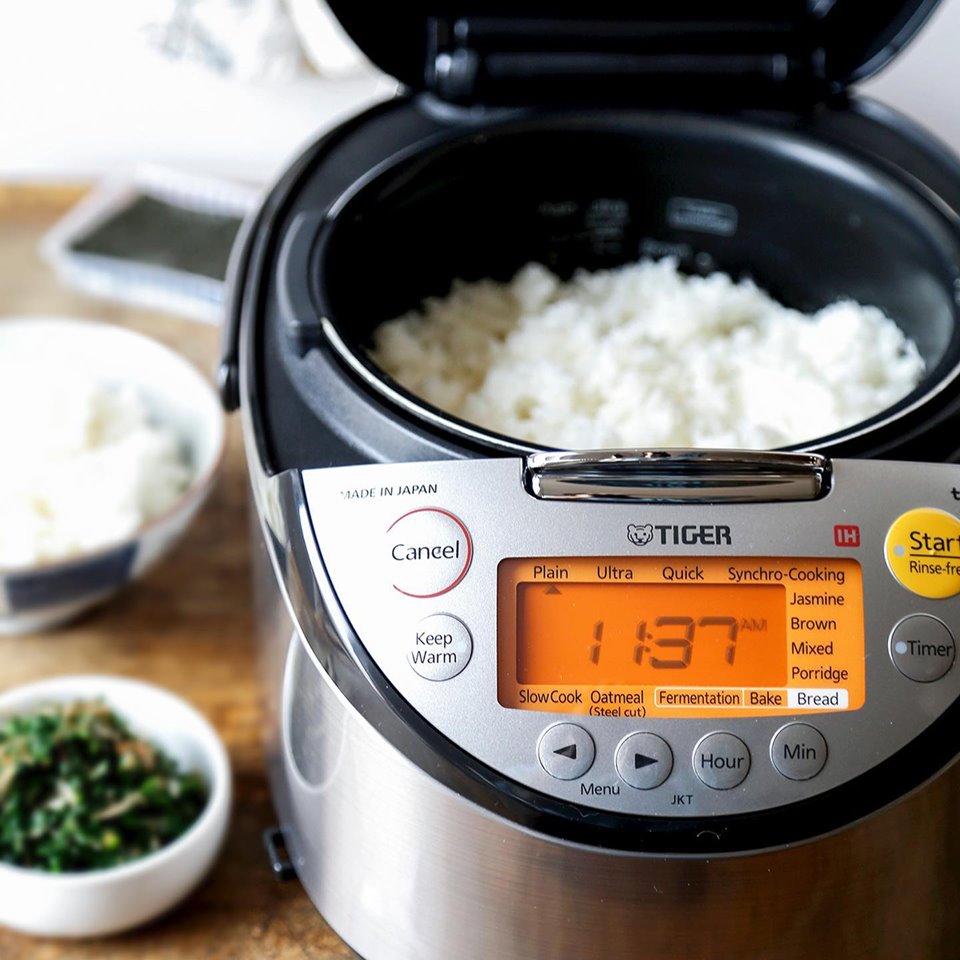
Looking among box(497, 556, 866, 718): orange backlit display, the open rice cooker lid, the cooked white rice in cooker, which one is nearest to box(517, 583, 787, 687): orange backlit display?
box(497, 556, 866, 718): orange backlit display

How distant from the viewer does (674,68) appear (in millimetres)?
824

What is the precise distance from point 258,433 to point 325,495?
7 centimetres

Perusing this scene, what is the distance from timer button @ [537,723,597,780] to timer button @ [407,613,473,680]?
0.05 m

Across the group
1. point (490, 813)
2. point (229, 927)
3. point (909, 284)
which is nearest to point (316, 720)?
point (490, 813)

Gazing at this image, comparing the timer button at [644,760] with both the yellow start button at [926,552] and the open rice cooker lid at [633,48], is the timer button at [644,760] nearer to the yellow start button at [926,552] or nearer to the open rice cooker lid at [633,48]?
the yellow start button at [926,552]

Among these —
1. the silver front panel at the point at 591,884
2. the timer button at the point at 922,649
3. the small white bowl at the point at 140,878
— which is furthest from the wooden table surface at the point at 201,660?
the timer button at the point at 922,649

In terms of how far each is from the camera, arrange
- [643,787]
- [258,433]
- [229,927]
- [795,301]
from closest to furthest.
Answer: [643,787] < [258,433] < [229,927] < [795,301]

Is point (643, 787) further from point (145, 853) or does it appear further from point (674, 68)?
point (674, 68)

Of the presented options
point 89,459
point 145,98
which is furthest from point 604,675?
point 145,98

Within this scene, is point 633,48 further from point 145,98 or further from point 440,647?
point 145,98

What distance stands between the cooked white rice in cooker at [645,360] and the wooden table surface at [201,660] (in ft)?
1.00

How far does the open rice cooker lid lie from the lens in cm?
82

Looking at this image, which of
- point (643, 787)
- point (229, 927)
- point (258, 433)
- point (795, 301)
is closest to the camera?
point (643, 787)

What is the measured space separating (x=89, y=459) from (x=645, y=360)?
49 centimetres
